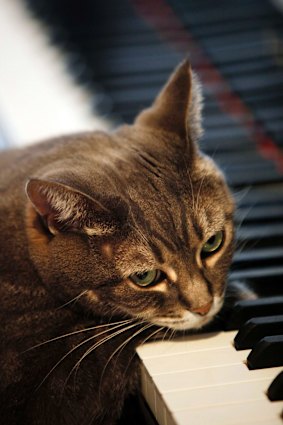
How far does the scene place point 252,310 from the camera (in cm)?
113

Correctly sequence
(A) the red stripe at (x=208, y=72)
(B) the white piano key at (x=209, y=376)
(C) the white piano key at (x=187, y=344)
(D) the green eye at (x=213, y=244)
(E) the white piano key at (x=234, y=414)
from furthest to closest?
(A) the red stripe at (x=208, y=72) → (D) the green eye at (x=213, y=244) → (C) the white piano key at (x=187, y=344) → (B) the white piano key at (x=209, y=376) → (E) the white piano key at (x=234, y=414)

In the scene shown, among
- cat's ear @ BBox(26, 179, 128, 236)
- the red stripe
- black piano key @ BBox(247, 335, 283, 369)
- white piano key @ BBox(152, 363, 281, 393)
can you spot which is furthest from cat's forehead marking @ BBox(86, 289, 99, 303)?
the red stripe

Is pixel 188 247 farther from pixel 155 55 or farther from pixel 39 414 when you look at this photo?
pixel 155 55

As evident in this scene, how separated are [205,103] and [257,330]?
36.6 inches

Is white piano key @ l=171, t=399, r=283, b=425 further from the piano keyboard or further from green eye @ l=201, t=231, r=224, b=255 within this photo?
green eye @ l=201, t=231, r=224, b=255

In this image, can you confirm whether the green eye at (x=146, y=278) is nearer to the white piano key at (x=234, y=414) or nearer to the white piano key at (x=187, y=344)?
the white piano key at (x=187, y=344)

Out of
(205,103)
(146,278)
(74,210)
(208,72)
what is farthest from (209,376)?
(208,72)

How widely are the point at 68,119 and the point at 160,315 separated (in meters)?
0.99

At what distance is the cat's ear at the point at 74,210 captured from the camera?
1.14 metres

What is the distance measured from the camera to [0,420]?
1.12m

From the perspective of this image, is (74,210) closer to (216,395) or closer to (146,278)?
(146,278)

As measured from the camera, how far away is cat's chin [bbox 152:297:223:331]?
3.87ft

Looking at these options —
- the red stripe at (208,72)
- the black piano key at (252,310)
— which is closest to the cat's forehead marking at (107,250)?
the black piano key at (252,310)

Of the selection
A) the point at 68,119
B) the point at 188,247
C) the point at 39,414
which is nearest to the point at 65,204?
Result: the point at 188,247
